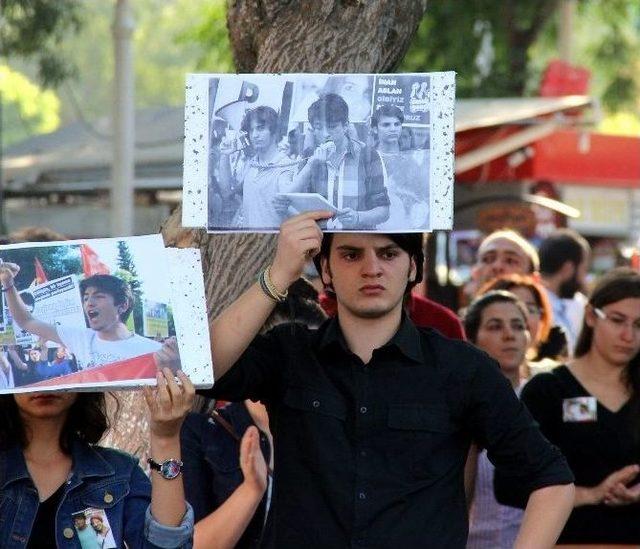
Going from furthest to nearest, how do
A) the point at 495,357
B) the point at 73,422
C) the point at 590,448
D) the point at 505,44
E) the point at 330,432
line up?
the point at 505,44 → the point at 495,357 → the point at 590,448 → the point at 73,422 → the point at 330,432

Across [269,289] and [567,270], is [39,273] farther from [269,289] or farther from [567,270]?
[567,270]

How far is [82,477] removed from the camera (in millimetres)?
3916

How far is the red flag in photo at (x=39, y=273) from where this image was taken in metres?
3.75

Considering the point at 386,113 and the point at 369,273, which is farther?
the point at 369,273

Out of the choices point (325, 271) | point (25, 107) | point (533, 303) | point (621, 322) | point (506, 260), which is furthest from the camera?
point (25, 107)

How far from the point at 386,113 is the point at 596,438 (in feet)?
8.22

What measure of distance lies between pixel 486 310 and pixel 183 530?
10.8ft

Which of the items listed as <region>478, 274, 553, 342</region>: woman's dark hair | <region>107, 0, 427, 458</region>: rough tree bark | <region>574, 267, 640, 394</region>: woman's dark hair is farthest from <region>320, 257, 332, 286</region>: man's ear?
<region>478, 274, 553, 342</region>: woman's dark hair

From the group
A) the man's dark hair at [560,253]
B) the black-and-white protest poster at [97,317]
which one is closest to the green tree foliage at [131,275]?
the black-and-white protest poster at [97,317]

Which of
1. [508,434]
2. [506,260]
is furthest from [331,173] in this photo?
[506,260]

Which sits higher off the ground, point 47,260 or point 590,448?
point 47,260

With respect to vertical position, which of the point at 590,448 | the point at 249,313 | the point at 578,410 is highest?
the point at 249,313

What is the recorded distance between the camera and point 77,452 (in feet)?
13.1

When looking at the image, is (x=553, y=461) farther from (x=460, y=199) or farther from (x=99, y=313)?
(x=460, y=199)
